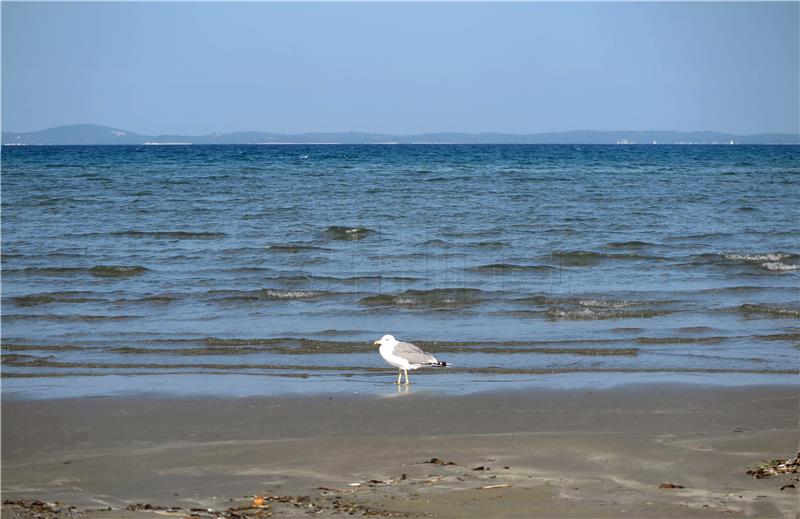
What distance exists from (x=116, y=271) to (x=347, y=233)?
574 cm

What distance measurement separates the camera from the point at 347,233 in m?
20.5

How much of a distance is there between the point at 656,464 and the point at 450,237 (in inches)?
549

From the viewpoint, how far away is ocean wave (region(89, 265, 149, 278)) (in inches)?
624

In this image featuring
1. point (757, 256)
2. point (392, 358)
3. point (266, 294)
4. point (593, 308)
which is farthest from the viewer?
point (757, 256)

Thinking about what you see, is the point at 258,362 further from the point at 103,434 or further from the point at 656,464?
the point at 656,464

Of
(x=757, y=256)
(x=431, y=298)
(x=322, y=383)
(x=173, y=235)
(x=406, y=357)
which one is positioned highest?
(x=173, y=235)

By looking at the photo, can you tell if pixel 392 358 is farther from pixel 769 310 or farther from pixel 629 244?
pixel 629 244

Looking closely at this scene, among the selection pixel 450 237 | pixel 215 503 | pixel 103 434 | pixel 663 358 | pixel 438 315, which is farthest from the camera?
pixel 450 237

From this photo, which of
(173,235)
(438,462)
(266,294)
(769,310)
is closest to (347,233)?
(173,235)

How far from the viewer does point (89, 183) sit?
33.8 m

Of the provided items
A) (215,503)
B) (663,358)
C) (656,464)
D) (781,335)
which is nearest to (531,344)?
(663,358)

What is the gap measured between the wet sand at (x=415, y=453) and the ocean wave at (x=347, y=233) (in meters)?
11.6

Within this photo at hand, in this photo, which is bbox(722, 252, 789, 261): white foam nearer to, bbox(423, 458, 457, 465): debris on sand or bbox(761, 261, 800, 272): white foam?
bbox(761, 261, 800, 272): white foam

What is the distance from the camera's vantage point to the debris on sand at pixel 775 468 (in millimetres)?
5973
